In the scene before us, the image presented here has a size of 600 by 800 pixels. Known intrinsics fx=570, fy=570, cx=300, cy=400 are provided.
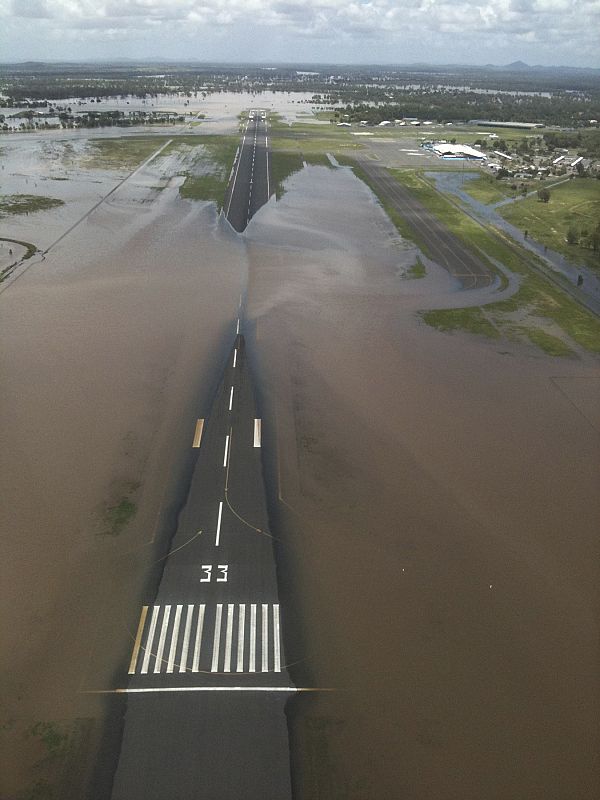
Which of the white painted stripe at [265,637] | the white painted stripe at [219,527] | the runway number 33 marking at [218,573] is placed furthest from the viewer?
the white painted stripe at [219,527]

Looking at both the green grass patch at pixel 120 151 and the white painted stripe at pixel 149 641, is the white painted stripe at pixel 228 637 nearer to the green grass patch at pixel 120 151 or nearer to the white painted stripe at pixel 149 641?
the white painted stripe at pixel 149 641

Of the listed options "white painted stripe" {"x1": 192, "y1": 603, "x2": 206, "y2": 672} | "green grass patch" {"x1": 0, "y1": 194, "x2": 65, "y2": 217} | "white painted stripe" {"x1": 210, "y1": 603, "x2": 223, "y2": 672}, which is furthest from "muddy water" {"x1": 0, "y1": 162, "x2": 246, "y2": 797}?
"green grass patch" {"x1": 0, "y1": 194, "x2": 65, "y2": 217}

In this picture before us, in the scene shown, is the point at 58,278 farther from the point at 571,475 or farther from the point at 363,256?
the point at 571,475

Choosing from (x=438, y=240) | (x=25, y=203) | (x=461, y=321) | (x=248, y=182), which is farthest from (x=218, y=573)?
(x=248, y=182)

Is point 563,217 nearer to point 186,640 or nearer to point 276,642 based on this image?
point 276,642

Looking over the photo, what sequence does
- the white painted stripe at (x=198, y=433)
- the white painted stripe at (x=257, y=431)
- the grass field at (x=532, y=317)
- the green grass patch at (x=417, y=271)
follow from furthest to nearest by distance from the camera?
the green grass patch at (x=417, y=271) < the grass field at (x=532, y=317) < the white painted stripe at (x=257, y=431) < the white painted stripe at (x=198, y=433)

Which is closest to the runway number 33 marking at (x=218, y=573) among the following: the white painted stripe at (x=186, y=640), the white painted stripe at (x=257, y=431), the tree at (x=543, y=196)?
the white painted stripe at (x=186, y=640)

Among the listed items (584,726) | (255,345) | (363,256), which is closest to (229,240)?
(363,256)
